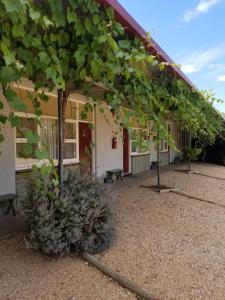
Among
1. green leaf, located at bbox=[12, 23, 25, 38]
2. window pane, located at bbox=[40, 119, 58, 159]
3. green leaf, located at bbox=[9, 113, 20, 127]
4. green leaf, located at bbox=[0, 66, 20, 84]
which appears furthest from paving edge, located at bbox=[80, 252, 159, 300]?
window pane, located at bbox=[40, 119, 58, 159]

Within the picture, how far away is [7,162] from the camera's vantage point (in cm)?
596

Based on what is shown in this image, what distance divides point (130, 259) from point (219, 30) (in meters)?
17.7

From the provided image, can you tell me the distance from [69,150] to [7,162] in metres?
2.46

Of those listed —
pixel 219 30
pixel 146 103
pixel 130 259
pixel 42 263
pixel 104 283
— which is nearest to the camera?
pixel 104 283

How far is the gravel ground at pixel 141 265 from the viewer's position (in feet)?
10.4

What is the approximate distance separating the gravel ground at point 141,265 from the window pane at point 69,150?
290 cm

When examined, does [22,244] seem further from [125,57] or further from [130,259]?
[125,57]

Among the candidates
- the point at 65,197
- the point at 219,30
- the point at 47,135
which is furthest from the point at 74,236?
the point at 219,30

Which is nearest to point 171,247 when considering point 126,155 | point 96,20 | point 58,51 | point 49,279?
point 49,279

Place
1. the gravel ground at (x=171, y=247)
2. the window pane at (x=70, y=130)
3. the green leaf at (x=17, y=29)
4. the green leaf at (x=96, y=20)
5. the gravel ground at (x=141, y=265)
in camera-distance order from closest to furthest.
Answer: the green leaf at (x=17, y=29) < the green leaf at (x=96, y=20) < the gravel ground at (x=141, y=265) < the gravel ground at (x=171, y=247) < the window pane at (x=70, y=130)

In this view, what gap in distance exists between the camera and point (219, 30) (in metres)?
18.0

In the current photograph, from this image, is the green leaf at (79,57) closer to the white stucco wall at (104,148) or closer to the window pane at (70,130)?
the window pane at (70,130)

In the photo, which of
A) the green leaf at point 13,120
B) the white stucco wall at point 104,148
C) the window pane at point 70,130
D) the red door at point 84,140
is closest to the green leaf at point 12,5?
the green leaf at point 13,120

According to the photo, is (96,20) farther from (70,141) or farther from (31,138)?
(70,141)
